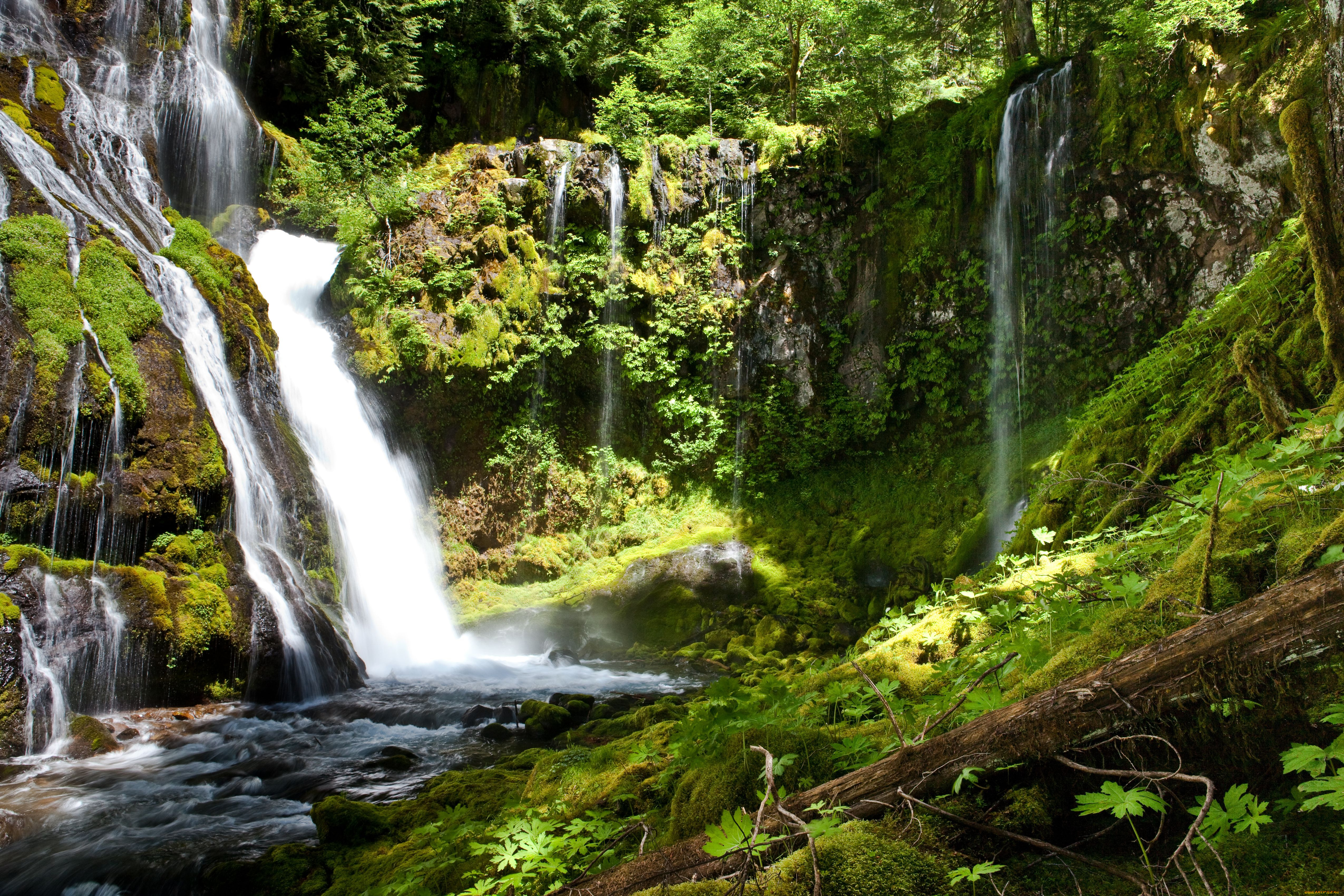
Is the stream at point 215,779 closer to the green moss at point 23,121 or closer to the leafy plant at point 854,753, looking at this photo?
the leafy plant at point 854,753

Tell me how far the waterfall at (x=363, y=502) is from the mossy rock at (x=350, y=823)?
17.9ft

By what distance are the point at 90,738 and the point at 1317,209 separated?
8937 millimetres

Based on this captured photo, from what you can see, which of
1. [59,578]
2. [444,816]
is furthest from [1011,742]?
[59,578]

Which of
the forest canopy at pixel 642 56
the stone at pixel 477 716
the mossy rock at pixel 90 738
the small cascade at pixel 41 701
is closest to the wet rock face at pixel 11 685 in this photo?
the small cascade at pixel 41 701

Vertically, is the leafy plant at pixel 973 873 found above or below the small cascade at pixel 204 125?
below

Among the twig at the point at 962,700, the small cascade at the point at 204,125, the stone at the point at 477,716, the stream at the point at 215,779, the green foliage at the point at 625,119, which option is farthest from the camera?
the small cascade at the point at 204,125

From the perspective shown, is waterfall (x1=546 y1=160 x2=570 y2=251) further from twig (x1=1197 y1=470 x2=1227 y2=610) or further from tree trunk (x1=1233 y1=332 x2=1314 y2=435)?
twig (x1=1197 y1=470 x2=1227 y2=610)

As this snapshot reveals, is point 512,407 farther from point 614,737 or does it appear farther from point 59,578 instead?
point 614,737

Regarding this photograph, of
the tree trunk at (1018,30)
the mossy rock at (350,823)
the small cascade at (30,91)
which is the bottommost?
the mossy rock at (350,823)

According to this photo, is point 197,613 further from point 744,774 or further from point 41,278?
point 744,774

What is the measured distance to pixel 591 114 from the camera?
17.1 meters

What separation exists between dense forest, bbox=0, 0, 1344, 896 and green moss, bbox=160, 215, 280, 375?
0.10m

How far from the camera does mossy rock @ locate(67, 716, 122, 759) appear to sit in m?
5.83

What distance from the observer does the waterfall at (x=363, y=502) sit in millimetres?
10211
